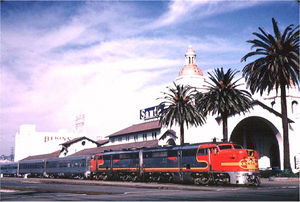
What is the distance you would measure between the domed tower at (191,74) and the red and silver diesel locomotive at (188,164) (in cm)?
3156

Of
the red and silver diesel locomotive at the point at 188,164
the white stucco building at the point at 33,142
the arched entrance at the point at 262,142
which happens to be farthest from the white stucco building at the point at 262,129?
the white stucco building at the point at 33,142

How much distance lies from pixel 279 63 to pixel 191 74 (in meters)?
43.1

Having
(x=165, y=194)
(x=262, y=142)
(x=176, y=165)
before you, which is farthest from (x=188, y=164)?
(x=262, y=142)

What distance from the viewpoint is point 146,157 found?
42156mm

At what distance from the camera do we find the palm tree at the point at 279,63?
3944 cm

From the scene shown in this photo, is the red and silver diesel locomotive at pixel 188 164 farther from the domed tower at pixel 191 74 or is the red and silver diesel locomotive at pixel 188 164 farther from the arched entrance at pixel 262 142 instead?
the domed tower at pixel 191 74

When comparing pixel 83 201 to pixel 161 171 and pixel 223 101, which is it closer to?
pixel 161 171

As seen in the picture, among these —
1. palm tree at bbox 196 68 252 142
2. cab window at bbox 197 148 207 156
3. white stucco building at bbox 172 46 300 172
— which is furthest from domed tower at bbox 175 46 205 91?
cab window at bbox 197 148 207 156

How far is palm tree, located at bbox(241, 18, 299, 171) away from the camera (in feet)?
129

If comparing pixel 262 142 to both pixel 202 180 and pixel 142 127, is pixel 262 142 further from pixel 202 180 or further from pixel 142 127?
pixel 202 180

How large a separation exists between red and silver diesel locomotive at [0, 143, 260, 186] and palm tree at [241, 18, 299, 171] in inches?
431

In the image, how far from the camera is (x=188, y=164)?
116 ft

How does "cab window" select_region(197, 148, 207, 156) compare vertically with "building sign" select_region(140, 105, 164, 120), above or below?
below

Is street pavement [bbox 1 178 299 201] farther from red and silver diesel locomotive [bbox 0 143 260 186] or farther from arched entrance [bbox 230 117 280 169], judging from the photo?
arched entrance [bbox 230 117 280 169]
